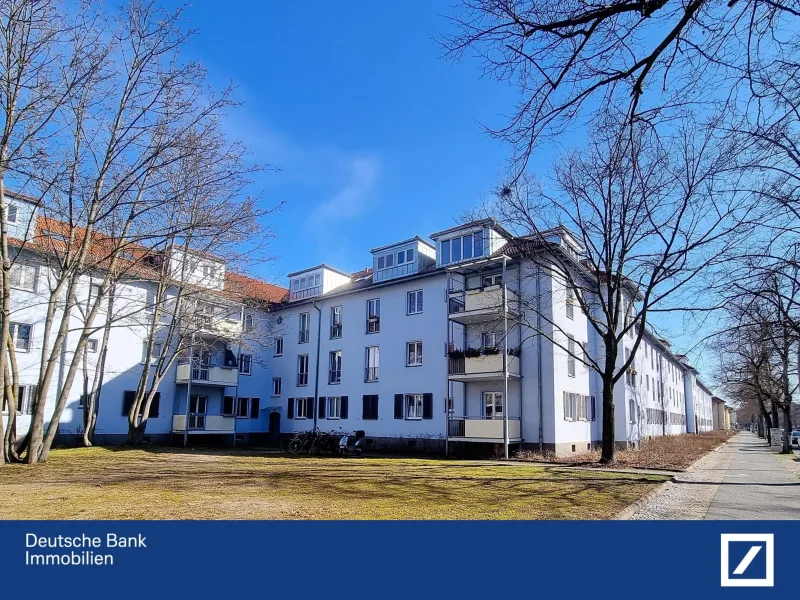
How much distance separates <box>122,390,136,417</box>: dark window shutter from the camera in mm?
29859

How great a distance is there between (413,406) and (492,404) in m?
4.61

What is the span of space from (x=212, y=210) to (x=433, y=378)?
15.2m

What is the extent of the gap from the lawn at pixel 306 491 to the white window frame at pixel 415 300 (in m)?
11.4

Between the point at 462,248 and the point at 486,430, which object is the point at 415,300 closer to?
the point at 462,248

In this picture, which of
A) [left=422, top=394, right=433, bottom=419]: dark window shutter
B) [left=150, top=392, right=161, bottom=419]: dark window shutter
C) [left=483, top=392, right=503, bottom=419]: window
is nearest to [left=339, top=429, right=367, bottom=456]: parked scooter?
[left=422, top=394, right=433, bottom=419]: dark window shutter

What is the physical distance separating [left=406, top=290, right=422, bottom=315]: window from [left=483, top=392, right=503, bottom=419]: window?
6.00 metres

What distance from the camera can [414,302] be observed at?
3083 centimetres

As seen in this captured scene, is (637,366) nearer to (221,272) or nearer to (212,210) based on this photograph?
(221,272)

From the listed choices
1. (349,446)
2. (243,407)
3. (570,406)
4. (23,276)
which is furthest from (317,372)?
(23,276)

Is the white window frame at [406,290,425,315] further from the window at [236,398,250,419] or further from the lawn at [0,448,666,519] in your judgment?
the window at [236,398,250,419]

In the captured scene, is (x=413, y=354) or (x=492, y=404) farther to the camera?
(x=413, y=354)

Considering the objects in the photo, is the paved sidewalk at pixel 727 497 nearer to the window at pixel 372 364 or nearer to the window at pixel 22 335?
the window at pixel 372 364

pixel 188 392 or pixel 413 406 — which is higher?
pixel 188 392

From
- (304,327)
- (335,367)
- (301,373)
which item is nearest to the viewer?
(335,367)
